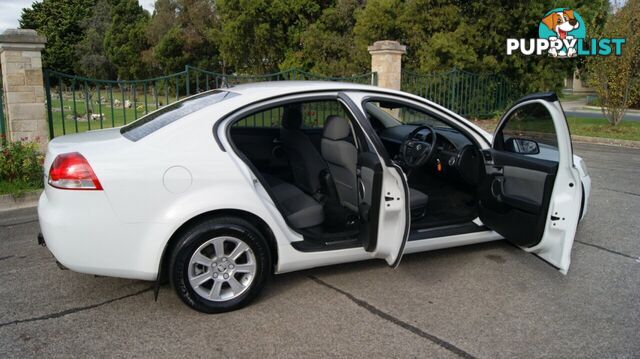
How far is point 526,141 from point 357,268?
5.82 feet

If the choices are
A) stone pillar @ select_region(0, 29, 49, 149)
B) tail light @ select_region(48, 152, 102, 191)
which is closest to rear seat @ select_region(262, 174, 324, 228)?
tail light @ select_region(48, 152, 102, 191)

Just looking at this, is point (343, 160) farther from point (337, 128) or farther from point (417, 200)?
point (417, 200)

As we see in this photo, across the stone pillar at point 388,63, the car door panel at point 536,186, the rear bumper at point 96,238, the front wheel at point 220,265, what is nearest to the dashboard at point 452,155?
the car door panel at point 536,186

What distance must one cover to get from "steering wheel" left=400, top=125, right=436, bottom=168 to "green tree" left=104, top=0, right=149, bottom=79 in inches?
1698

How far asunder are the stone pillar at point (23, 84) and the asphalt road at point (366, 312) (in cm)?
338

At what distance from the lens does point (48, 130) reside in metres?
8.16

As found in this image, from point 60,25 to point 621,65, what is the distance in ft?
185

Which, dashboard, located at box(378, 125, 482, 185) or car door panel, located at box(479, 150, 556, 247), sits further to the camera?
dashboard, located at box(378, 125, 482, 185)

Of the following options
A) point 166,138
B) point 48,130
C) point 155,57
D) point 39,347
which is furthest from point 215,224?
point 155,57

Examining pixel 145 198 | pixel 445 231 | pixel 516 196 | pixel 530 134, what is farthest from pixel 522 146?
pixel 145 198

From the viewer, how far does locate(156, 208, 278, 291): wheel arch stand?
11.4 ft

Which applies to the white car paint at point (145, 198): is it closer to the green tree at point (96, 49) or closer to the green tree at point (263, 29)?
the green tree at point (263, 29)

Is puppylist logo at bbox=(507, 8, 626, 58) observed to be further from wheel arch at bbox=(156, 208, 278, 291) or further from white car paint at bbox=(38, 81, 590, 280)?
white car paint at bbox=(38, 81, 590, 280)

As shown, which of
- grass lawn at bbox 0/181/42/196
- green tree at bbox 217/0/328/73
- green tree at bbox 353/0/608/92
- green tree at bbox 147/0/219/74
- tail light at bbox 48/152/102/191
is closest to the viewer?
tail light at bbox 48/152/102/191
